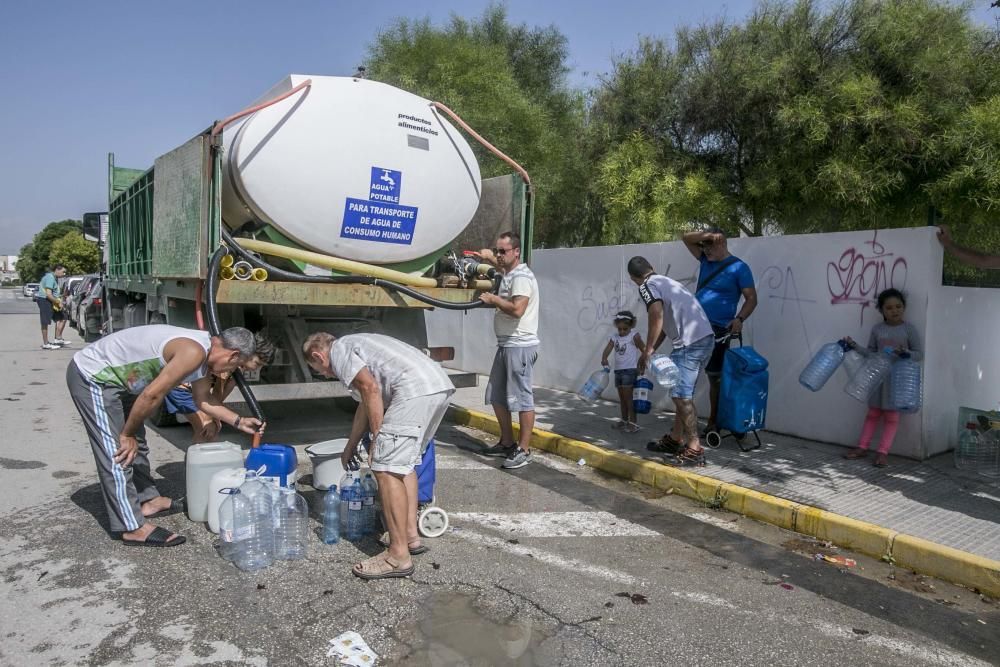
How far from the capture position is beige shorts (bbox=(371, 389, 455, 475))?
365cm

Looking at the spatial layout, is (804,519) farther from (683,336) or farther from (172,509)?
(172,509)

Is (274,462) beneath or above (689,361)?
beneath

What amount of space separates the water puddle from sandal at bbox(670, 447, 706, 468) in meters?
2.77

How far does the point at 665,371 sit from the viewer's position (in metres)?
5.68

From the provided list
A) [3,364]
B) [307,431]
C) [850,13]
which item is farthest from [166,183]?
[850,13]

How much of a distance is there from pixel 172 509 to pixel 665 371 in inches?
140

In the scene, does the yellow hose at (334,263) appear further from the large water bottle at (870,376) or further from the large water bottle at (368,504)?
the large water bottle at (870,376)

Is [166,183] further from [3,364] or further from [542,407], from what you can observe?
[3,364]

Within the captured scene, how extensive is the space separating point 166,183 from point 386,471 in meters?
3.93

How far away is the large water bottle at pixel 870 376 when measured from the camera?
5750 millimetres

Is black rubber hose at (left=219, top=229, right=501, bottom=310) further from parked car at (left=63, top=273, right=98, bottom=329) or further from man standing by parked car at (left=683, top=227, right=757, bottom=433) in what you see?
parked car at (left=63, top=273, right=98, bottom=329)

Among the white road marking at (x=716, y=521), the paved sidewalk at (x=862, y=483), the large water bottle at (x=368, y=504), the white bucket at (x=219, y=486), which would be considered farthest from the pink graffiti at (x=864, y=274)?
the white bucket at (x=219, y=486)

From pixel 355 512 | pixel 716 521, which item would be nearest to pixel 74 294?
pixel 355 512

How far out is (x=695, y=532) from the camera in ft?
15.2
